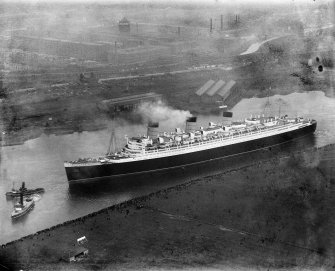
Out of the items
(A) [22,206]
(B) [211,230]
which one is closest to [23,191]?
(A) [22,206]

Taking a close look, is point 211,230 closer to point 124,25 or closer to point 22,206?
point 22,206

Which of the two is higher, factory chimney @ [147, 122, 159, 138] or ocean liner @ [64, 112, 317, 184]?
factory chimney @ [147, 122, 159, 138]

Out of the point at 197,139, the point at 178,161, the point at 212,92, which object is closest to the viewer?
the point at 178,161

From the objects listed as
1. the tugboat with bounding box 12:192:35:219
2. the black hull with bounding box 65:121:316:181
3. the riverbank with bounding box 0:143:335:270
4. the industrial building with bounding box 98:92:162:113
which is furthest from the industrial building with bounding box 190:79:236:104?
the tugboat with bounding box 12:192:35:219

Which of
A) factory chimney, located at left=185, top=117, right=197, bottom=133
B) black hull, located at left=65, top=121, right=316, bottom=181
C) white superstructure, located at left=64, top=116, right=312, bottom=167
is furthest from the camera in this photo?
factory chimney, located at left=185, top=117, right=197, bottom=133

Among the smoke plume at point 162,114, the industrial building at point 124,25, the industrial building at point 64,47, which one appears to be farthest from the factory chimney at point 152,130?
the industrial building at point 124,25

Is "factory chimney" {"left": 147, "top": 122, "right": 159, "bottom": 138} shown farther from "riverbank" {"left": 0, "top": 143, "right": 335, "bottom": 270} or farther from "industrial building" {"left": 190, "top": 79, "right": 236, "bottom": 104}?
"industrial building" {"left": 190, "top": 79, "right": 236, "bottom": 104}
